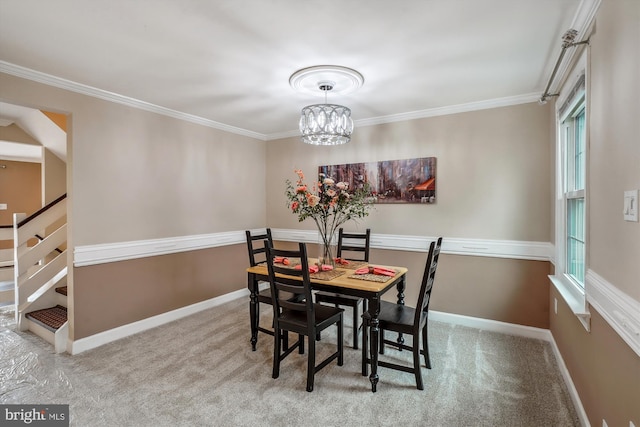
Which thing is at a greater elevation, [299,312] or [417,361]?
[299,312]

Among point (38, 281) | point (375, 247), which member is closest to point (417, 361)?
point (375, 247)

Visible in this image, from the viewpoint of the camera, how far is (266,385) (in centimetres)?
233

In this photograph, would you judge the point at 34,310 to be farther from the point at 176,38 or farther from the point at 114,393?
the point at 176,38

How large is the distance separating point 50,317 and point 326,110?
11.5 ft

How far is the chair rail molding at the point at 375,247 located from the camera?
3.00m

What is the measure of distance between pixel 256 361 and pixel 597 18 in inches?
124

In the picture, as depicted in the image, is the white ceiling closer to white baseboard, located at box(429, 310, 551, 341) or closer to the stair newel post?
the stair newel post

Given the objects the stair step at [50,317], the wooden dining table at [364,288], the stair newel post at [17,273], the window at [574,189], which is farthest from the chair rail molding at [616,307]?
the stair newel post at [17,273]

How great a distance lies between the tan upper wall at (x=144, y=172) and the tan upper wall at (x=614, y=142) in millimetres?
3696

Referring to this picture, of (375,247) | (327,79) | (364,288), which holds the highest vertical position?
(327,79)

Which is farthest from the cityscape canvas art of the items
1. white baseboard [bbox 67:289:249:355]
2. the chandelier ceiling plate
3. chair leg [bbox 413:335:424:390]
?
white baseboard [bbox 67:289:249:355]

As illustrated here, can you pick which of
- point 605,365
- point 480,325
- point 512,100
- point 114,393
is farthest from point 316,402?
point 512,100

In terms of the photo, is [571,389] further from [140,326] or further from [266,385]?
[140,326]

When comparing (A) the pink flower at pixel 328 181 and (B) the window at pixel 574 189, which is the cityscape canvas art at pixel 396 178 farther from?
(B) the window at pixel 574 189
